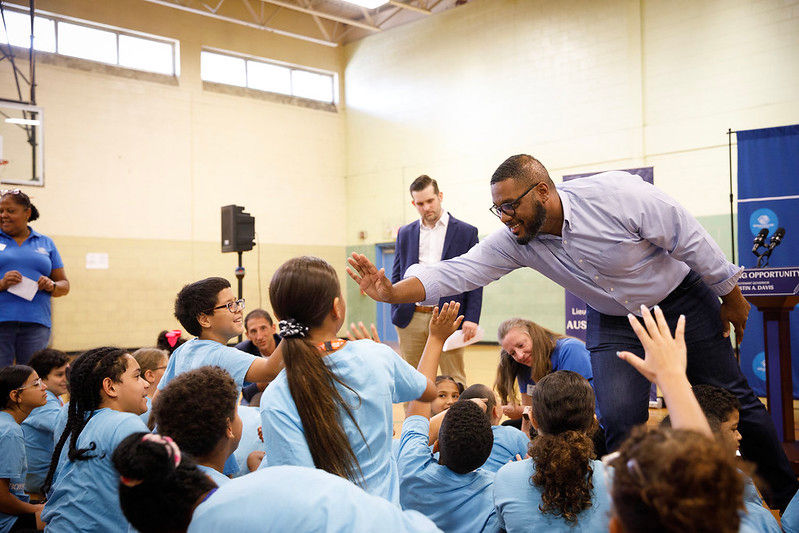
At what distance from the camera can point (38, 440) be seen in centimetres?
291

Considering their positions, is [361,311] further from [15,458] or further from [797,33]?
[15,458]

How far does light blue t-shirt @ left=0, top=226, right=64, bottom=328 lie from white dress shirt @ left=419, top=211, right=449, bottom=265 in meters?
2.41

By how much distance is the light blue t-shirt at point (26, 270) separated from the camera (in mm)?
3910

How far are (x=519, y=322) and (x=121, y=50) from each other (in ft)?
29.0

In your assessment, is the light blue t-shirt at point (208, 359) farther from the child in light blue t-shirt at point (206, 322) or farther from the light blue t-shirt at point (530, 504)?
the light blue t-shirt at point (530, 504)

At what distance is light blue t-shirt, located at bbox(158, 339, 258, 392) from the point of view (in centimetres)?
230

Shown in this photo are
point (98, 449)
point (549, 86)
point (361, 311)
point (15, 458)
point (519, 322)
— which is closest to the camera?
point (98, 449)

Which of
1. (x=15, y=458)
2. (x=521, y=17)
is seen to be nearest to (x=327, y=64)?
(x=521, y=17)

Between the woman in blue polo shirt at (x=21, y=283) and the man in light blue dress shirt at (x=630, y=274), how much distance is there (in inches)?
107

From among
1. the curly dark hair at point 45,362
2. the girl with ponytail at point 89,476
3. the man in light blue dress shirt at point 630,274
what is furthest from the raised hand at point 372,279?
the curly dark hair at point 45,362

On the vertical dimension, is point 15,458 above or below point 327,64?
below

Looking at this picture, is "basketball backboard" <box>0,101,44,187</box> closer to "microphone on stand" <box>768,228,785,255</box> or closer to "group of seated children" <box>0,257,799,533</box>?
"group of seated children" <box>0,257,799,533</box>

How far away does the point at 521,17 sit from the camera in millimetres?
9383

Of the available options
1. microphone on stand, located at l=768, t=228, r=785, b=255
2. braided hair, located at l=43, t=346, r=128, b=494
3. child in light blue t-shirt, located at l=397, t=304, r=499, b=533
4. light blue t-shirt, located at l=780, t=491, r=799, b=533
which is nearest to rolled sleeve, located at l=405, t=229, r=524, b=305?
child in light blue t-shirt, located at l=397, t=304, r=499, b=533
